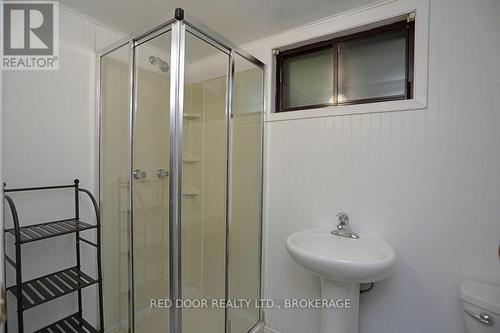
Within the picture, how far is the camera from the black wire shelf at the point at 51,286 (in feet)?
4.01

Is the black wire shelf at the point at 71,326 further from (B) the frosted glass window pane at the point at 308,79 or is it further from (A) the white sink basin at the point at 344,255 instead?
(B) the frosted glass window pane at the point at 308,79

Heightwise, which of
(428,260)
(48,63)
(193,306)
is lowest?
(193,306)

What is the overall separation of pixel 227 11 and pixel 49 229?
5.33ft

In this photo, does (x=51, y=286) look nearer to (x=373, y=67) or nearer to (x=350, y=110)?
(x=350, y=110)

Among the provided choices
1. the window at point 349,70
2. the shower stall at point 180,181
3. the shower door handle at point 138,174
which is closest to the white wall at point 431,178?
the window at point 349,70

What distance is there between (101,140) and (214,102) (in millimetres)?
804

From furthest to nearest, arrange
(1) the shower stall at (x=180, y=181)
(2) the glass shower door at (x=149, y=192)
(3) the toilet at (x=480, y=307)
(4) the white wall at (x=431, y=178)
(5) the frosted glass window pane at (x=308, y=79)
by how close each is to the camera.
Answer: (5) the frosted glass window pane at (x=308, y=79) → (2) the glass shower door at (x=149, y=192) → (1) the shower stall at (x=180, y=181) → (4) the white wall at (x=431, y=178) → (3) the toilet at (x=480, y=307)

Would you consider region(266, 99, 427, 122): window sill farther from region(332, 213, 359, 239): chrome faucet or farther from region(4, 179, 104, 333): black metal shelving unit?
region(4, 179, 104, 333): black metal shelving unit

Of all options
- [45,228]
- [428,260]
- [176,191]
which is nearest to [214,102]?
A: [176,191]

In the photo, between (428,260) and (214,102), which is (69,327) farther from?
(428,260)

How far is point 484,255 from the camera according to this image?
1.18 m

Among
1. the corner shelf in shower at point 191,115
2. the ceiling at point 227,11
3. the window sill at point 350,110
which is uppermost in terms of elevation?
the ceiling at point 227,11

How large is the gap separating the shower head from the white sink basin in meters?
1.15

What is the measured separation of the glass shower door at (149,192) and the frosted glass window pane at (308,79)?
92 cm
